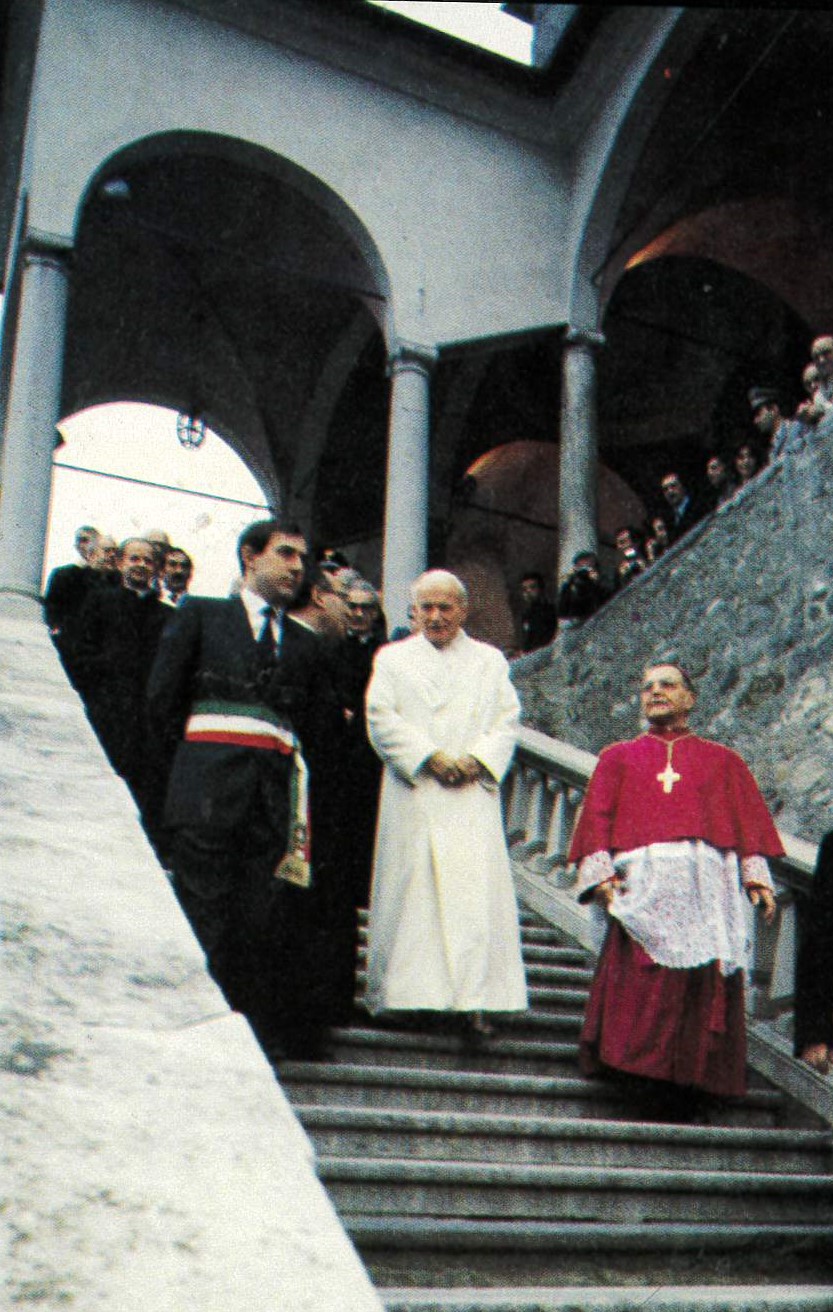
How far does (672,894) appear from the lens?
4750 mm

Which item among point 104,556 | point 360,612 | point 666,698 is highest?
point 104,556

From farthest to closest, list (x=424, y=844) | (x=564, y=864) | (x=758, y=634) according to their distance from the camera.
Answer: (x=758, y=634) → (x=564, y=864) → (x=424, y=844)

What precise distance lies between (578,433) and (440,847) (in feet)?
30.2

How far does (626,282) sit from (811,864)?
45.9ft

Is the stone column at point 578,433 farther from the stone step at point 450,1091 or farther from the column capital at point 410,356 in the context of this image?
the stone step at point 450,1091

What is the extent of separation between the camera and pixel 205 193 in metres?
14.8

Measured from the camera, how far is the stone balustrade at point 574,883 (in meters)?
5.02

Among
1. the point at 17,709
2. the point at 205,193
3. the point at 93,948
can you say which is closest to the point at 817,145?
the point at 205,193

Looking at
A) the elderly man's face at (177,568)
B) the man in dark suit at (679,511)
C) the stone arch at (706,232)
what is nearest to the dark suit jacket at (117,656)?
the elderly man's face at (177,568)

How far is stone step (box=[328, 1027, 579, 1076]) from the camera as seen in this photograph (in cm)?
463

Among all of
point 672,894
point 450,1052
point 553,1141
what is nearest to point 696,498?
point 672,894

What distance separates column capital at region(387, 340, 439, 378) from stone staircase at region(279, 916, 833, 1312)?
8906mm

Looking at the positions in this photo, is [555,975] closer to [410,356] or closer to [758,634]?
[758,634]

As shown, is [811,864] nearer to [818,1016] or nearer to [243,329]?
[818,1016]
